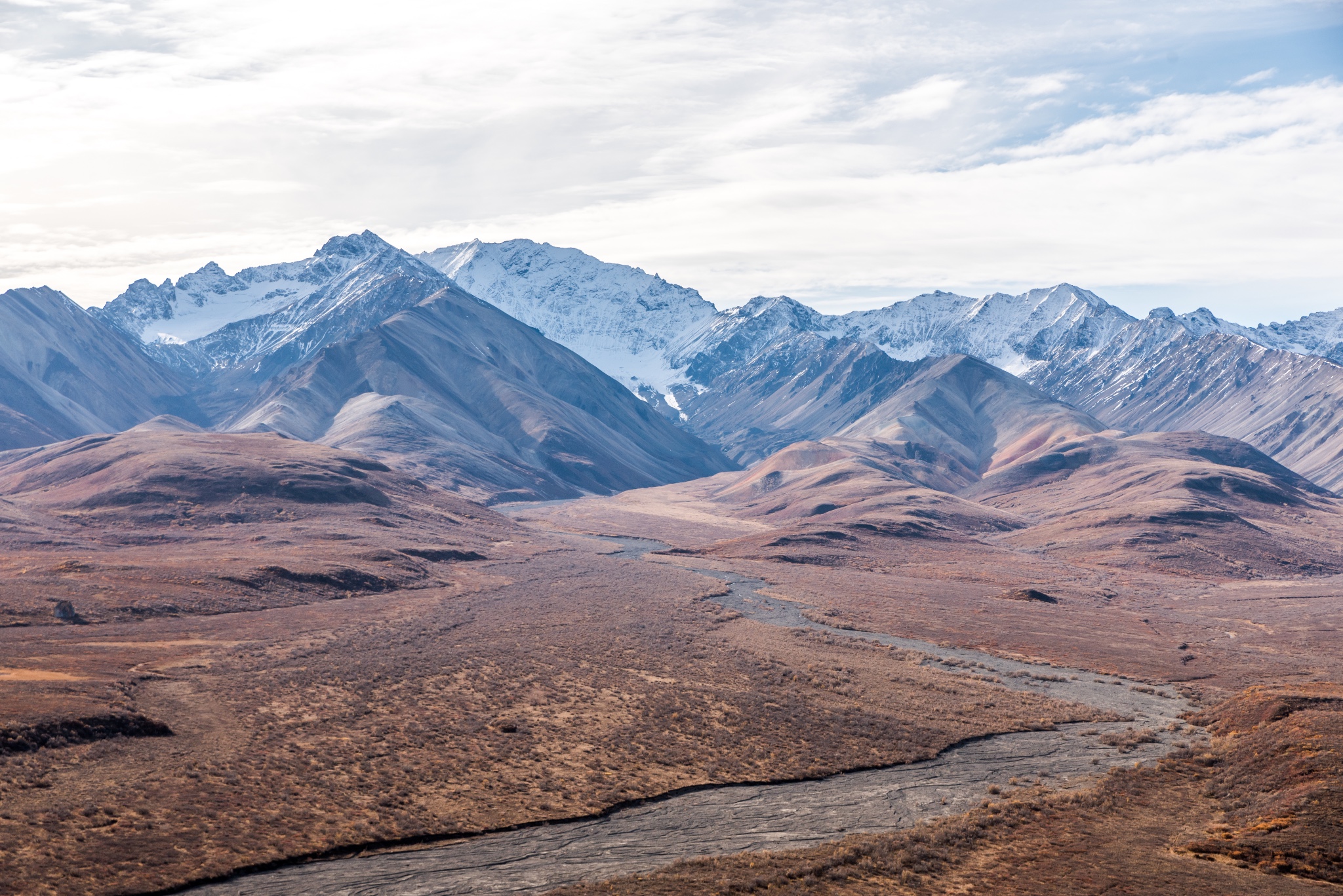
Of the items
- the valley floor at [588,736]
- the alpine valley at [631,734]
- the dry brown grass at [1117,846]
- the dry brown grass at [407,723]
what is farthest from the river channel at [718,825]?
the dry brown grass at [1117,846]

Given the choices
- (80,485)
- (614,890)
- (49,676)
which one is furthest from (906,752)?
(80,485)

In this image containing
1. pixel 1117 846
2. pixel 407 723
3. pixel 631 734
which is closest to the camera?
pixel 1117 846

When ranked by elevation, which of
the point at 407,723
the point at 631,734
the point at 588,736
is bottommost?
the point at 631,734

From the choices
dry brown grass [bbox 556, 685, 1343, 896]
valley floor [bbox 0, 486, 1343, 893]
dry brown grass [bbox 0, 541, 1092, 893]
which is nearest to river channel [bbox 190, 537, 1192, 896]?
valley floor [bbox 0, 486, 1343, 893]

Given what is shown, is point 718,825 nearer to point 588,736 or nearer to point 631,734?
point 631,734

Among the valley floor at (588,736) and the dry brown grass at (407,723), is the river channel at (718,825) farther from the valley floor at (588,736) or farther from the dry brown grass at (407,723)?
the dry brown grass at (407,723)

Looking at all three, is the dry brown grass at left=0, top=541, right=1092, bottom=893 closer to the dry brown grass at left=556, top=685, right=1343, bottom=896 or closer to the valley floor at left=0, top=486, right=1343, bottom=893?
the valley floor at left=0, top=486, right=1343, bottom=893

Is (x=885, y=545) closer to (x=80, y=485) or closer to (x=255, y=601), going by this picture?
(x=255, y=601)

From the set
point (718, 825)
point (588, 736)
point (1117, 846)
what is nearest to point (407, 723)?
point (588, 736)
